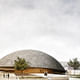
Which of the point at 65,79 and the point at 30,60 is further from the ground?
the point at 30,60

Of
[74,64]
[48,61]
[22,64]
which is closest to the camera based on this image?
[22,64]

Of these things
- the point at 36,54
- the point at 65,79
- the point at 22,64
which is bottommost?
the point at 65,79

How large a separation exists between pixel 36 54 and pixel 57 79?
2834 cm

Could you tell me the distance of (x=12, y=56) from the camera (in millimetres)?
58656

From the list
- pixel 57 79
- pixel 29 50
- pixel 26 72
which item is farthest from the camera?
pixel 29 50

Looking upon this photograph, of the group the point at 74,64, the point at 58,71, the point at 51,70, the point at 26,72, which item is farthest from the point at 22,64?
the point at 74,64

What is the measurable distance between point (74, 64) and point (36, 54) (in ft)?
58.4

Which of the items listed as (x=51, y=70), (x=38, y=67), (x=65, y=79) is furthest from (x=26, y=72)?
(x=65, y=79)

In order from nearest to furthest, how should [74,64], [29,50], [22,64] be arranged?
[22,64], [29,50], [74,64]

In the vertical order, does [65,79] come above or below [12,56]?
below

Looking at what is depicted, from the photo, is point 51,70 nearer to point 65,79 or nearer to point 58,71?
point 58,71

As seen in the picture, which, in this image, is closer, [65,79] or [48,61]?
[65,79]

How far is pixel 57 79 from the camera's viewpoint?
31.0 meters

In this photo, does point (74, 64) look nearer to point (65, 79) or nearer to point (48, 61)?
point (48, 61)
